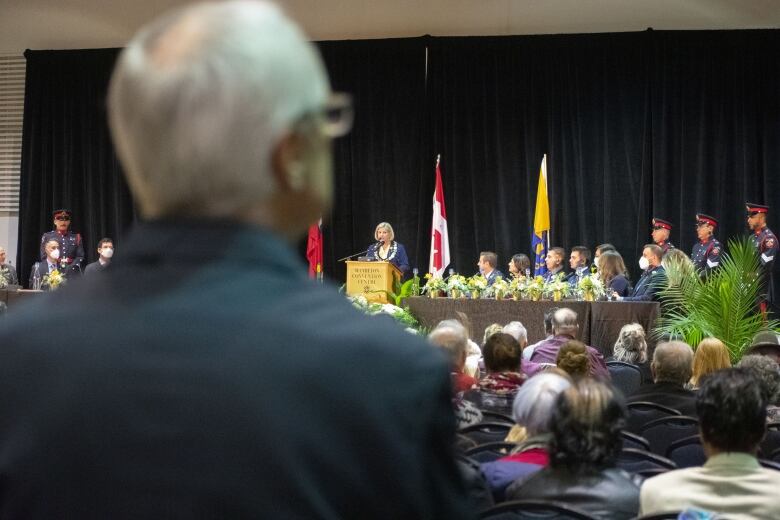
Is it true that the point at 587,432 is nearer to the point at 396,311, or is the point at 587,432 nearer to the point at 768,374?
the point at 768,374

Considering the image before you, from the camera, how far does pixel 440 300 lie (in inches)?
331

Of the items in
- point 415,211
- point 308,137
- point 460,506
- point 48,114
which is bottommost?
point 460,506

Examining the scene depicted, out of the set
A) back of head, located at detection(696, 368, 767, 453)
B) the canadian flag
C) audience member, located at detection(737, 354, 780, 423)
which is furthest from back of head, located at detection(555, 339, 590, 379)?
the canadian flag

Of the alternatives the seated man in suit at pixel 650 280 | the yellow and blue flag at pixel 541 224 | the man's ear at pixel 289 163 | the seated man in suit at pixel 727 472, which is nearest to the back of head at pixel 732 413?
the seated man in suit at pixel 727 472

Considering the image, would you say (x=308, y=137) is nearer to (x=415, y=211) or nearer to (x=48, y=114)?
(x=415, y=211)

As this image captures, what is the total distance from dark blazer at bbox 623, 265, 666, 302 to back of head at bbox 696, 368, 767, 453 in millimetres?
6207

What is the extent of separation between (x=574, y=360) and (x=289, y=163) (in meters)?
3.23

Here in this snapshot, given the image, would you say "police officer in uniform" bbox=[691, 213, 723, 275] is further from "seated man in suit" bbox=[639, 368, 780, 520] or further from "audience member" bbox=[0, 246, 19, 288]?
"seated man in suit" bbox=[639, 368, 780, 520]

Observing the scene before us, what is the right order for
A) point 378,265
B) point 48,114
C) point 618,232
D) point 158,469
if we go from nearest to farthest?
point 158,469
point 378,265
point 618,232
point 48,114

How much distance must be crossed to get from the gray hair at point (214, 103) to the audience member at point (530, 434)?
1.90 meters

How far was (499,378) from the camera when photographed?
4.00m

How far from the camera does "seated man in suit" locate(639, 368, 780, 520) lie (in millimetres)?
2151

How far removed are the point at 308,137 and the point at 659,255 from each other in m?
9.13

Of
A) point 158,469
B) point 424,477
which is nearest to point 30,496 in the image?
point 158,469
